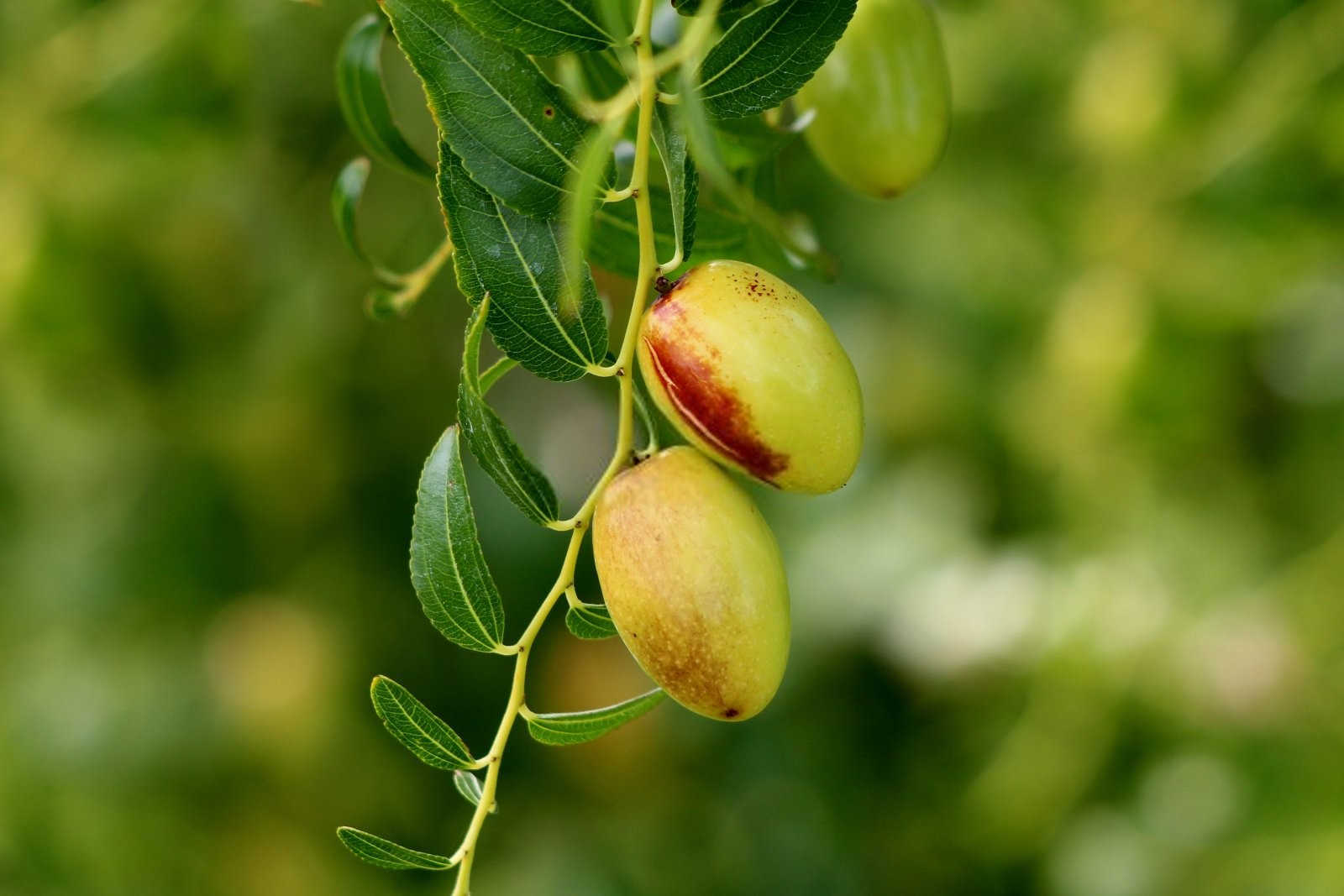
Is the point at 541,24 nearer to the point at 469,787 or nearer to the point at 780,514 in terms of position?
the point at 469,787

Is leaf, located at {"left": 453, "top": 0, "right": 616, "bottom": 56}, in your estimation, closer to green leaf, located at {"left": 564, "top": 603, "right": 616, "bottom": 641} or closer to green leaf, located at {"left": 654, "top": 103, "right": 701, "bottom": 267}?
green leaf, located at {"left": 654, "top": 103, "right": 701, "bottom": 267}

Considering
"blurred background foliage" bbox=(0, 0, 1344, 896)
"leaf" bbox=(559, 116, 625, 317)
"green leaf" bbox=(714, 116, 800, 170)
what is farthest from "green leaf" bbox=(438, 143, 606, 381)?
"blurred background foliage" bbox=(0, 0, 1344, 896)

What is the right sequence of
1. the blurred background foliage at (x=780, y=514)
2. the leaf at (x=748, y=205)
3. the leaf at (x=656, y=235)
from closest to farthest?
the leaf at (x=748, y=205)
the leaf at (x=656, y=235)
the blurred background foliage at (x=780, y=514)

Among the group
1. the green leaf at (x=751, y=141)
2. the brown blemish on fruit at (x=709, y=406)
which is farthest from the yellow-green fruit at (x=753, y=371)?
the green leaf at (x=751, y=141)

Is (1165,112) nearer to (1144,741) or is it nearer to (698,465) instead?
(1144,741)

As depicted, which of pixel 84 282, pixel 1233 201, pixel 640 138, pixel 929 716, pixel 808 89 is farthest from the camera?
pixel 929 716

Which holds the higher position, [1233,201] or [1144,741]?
[1233,201]

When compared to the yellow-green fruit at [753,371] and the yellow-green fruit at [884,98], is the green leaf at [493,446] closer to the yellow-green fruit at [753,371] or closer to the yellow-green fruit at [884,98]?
the yellow-green fruit at [753,371]

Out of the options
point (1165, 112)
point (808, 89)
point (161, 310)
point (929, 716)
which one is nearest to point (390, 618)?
point (161, 310)
